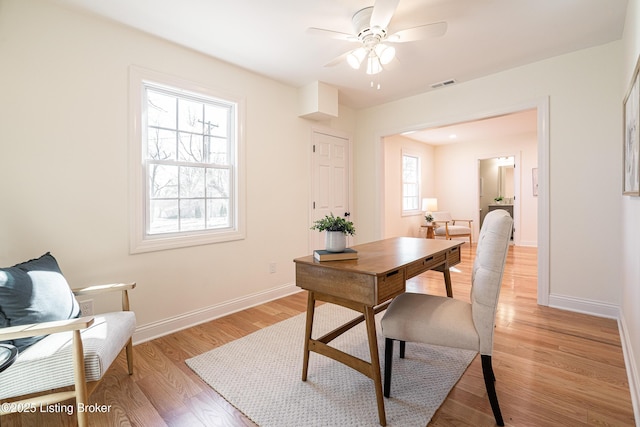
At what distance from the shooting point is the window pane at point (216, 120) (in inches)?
119

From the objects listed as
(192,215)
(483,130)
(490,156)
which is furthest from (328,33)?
(490,156)

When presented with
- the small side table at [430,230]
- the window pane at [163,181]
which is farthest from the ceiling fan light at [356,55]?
the small side table at [430,230]

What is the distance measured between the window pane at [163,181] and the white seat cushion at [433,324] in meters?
2.22

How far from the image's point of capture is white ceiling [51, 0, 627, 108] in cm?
218

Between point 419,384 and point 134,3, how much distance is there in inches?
128

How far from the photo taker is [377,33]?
2.22 meters

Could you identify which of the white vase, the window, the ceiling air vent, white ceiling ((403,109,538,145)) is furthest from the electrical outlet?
the window

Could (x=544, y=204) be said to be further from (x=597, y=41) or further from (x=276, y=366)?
(x=276, y=366)

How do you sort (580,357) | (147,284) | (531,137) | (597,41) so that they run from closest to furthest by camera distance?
(580,357) → (147,284) → (597,41) → (531,137)

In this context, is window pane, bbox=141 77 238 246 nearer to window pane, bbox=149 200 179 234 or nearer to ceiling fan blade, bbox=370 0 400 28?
window pane, bbox=149 200 179 234

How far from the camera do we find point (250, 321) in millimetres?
2893

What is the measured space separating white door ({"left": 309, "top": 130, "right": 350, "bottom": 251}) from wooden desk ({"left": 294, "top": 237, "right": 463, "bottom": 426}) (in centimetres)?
212

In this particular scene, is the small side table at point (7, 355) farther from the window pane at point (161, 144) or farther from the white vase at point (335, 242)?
the window pane at point (161, 144)

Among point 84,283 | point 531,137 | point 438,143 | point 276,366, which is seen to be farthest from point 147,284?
point 531,137
